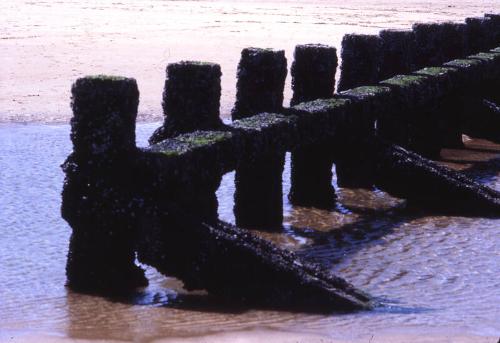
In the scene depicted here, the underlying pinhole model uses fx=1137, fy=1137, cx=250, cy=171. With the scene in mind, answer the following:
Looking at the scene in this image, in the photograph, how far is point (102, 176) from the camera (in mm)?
6105

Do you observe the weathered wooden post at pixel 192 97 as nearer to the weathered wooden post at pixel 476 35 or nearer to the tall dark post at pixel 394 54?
the tall dark post at pixel 394 54

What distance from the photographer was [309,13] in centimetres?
2677

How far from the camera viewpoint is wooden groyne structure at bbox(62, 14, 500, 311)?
5.96 m

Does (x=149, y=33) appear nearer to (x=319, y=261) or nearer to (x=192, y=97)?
(x=319, y=261)

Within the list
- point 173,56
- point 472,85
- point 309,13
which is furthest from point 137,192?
point 309,13

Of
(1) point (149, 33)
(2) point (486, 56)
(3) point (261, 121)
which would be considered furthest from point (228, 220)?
(1) point (149, 33)

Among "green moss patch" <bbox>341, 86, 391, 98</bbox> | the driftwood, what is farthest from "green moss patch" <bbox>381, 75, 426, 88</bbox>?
the driftwood

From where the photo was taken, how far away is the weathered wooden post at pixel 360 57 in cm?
940

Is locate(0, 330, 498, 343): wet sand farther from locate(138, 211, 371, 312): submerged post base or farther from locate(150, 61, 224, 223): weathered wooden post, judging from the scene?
locate(150, 61, 224, 223): weathered wooden post

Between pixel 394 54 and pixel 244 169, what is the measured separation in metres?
2.84

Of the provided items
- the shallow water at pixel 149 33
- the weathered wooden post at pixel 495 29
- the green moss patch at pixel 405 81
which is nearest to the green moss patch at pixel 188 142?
the green moss patch at pixel 405 81

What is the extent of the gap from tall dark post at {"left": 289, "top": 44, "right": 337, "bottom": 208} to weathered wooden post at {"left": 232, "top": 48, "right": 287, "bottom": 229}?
1.91 ft

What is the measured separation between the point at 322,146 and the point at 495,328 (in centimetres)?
332

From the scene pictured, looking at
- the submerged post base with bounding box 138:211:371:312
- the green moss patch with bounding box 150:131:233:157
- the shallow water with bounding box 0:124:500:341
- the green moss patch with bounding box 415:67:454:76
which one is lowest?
the shallow water with bounding box 0:124:500:341
